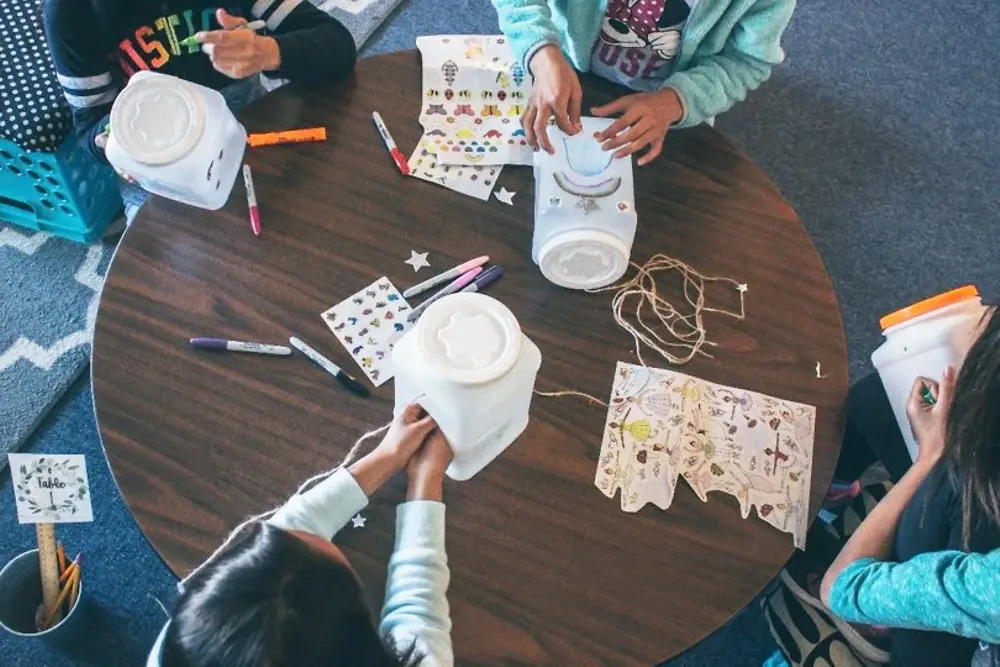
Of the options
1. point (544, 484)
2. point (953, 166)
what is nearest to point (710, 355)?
point (544, 484)

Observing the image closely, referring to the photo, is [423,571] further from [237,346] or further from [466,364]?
[237,346]

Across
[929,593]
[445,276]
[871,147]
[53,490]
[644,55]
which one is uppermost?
[644,55]

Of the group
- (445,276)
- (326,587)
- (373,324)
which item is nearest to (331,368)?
(373,324)

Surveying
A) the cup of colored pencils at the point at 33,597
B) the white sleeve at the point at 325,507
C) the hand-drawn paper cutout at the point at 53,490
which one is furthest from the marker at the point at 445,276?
the cup of colored pencils at the point at 33,597

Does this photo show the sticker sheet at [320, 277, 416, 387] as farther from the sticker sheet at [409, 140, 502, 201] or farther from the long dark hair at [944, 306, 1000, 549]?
the long dark hair at [944, 306, 1000, 549]

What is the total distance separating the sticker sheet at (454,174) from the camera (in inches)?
41.1

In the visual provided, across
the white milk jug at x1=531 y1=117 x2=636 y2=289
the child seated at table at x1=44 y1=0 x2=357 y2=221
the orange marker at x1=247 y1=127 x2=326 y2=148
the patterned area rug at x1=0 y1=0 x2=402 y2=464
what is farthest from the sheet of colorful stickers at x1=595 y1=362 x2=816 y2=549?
the patterned area rug at x1=0 y1=0 x2=402 y2=464

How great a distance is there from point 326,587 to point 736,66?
876mm

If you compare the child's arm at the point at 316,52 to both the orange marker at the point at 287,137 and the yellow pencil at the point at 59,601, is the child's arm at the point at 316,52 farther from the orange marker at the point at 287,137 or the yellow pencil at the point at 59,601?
the yellow pencil at the point at 59,601

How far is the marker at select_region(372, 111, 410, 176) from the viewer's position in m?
1.05

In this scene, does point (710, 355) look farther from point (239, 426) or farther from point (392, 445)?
point (239, 426)

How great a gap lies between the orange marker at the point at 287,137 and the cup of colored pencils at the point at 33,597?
69cm

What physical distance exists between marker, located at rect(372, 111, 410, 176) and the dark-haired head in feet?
1.70

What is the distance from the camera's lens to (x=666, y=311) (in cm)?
97
